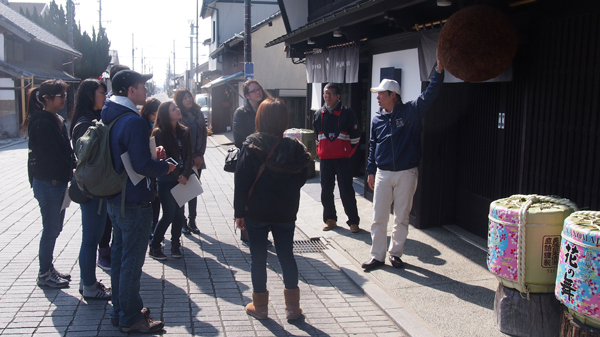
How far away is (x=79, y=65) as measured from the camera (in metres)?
38.0

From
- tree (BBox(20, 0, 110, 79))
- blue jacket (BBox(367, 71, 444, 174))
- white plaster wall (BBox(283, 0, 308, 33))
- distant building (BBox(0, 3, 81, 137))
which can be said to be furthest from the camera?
tree (BBox(20, 0, 110, 79))

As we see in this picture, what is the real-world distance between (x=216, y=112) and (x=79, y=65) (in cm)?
1619

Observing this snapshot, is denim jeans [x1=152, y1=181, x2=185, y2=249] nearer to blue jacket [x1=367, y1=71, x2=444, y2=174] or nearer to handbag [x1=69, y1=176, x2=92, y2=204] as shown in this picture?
handbag [x1=69, y1=176, x2=92, y2=204]

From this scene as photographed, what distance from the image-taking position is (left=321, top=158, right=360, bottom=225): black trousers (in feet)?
23.1

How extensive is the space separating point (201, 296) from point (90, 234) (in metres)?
1.14

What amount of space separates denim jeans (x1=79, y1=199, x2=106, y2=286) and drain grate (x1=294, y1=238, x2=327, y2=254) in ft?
8.36

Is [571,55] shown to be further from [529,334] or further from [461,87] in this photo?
[529,334]

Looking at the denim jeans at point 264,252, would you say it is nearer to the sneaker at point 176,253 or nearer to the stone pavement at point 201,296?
the stone pavement at point 201,296

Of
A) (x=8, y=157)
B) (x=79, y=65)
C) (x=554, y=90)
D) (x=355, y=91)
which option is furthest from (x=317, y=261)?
(x=79, y=65)

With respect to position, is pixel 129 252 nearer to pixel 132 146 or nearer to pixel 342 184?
pixel 132 146

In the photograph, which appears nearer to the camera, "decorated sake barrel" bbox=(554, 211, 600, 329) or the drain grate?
"decorated sake barrel" bbox=(554, 211, 600, 329)

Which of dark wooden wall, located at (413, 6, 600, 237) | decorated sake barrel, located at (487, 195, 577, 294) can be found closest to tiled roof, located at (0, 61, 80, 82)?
dark wooden wall, located at (413, 6, 600, 237)

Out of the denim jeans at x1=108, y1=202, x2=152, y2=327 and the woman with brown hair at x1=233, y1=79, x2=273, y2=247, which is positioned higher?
the woman with brown hair at x1=233, y1=79, x2=273, y2=247

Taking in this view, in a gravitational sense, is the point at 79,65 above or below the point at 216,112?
above
